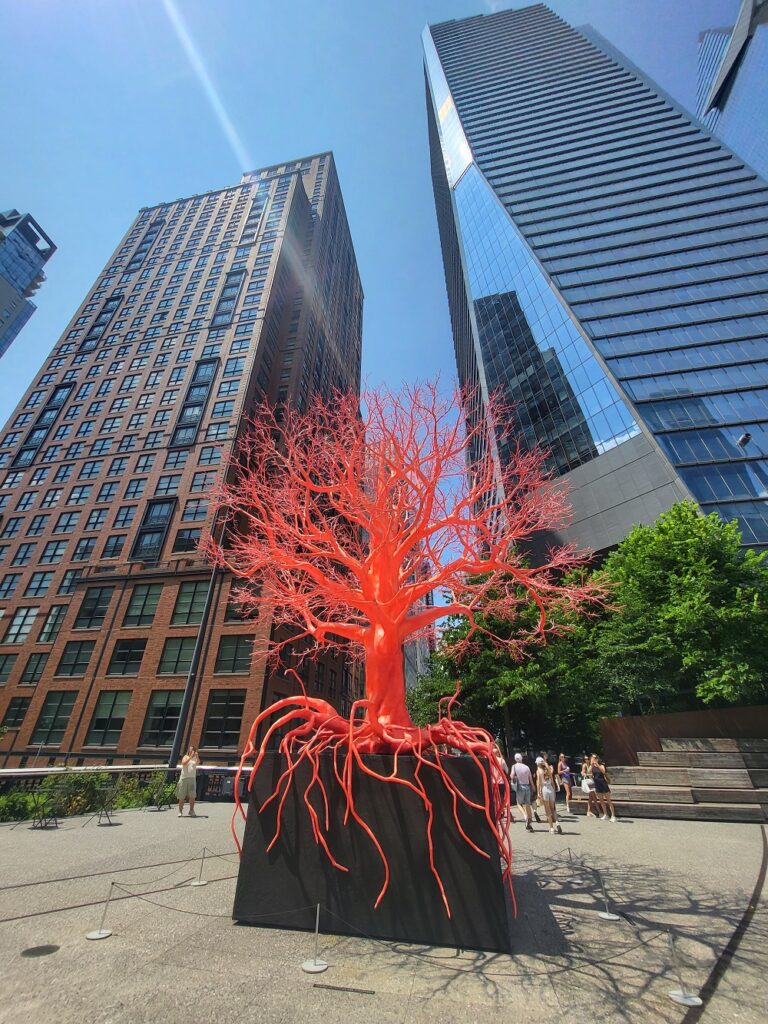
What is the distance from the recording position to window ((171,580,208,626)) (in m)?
27.1

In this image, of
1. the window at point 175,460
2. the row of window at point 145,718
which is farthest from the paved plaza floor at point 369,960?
the window at point 175,460

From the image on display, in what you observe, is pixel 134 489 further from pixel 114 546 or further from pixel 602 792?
pixel 602 792

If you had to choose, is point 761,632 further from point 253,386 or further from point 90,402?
point 90,402

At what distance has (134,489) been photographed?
3397 centimetres

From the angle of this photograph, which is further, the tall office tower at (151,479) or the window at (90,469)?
the window at (90,469)

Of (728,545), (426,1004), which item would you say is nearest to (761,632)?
(728,545)

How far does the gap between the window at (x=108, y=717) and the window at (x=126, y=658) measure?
45.6 inches

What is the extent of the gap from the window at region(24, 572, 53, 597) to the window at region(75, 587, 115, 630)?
4.95 m

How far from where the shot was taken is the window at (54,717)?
999 inches

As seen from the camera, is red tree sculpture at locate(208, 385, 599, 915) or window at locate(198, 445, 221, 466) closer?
red tree sculpture at locate(208, 385, 599, 915)

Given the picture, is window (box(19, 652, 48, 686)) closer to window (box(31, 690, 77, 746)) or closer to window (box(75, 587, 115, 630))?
window (box(31, 690, 77, 746))

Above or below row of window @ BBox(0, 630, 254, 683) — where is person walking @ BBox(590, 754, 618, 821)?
below

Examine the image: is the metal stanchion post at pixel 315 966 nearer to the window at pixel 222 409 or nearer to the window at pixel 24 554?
the window at pixel 222 409

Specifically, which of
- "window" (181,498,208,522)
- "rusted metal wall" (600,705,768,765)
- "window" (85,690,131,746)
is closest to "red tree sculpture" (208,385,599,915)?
"rusted metal wall" (600,705,768,765)
